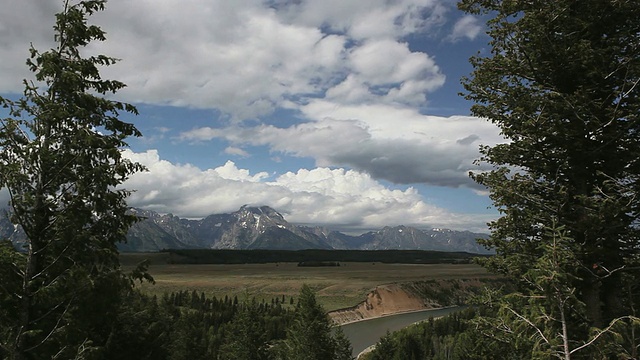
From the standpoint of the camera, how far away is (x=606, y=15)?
33.6 feet

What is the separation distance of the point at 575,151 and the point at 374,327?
5100 inches

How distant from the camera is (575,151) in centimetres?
1016

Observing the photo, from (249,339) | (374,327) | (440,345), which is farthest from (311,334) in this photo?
(374,327)

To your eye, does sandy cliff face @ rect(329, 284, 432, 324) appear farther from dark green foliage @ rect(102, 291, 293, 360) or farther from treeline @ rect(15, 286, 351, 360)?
treeline @ rect(15, 286, 351, 360)

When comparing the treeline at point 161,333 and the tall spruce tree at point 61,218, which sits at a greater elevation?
the tall spruce tree at point 61,218

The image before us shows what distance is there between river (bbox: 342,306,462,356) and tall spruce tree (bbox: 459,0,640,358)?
8930 centimetres

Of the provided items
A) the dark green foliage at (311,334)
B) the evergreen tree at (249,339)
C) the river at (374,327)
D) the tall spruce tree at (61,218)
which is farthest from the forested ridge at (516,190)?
the river at (374,327)

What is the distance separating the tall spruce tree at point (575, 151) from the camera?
938cm

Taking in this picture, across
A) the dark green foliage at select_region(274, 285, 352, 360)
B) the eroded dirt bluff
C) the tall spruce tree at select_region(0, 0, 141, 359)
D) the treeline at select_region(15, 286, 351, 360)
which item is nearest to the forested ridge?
the tall spruce tree at select_region(0, 0, 141, 359)

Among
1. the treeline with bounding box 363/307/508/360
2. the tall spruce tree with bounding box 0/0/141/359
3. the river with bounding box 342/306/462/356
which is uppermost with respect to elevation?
the tall spruce tree with bounding box 0/0/141/359

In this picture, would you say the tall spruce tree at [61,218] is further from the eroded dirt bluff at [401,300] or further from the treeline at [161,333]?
the eroded dirt bluff at [401,300]

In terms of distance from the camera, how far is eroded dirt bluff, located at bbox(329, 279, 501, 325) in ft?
489

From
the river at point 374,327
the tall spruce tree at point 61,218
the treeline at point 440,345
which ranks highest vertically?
the tall spruce tree at point 61,218

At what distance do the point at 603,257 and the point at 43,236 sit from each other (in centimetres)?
1372
